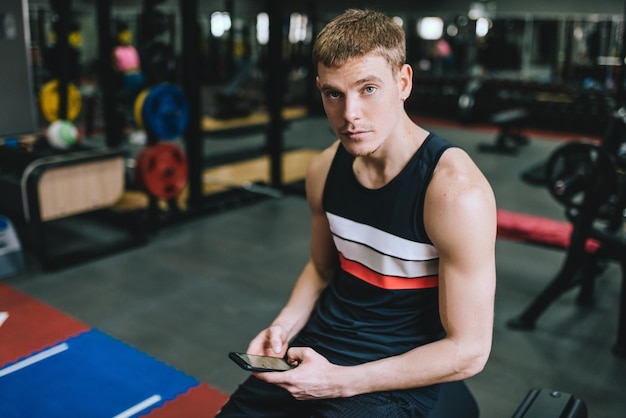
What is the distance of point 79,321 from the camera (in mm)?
2545

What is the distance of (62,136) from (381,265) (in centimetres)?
292

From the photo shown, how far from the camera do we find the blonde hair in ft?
3.26

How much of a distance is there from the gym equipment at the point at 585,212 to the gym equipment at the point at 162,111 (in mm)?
2181

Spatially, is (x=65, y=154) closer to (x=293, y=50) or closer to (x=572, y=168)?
(x=572, y=168)

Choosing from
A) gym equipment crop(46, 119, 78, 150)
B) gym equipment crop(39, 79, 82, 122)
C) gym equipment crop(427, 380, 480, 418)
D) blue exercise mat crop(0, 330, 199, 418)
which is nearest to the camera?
gym equipment crop(427, 380, 480, 418)

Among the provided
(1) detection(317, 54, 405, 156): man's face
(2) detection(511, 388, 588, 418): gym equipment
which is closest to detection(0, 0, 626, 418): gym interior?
(2) detection(511, 388, 588, 418): gym equipment

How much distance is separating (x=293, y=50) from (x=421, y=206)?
29.4 feet

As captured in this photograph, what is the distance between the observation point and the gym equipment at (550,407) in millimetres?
1203

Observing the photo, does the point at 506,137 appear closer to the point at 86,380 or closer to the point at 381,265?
the point at 86,380

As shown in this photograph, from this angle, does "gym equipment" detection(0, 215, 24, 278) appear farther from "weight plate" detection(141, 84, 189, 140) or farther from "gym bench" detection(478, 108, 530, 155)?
"gym bench" detection(478, 108, 530, 155)

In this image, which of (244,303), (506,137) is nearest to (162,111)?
(244,303)

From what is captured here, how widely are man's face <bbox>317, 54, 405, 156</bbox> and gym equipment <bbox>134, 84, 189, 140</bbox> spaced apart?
106 inches

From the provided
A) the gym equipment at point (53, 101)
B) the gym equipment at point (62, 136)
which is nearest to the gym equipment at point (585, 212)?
the gym equipment at point (62, 136)

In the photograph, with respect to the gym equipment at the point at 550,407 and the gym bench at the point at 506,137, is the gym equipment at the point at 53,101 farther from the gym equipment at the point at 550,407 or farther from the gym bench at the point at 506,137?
the gym bench at the point at 506,137
